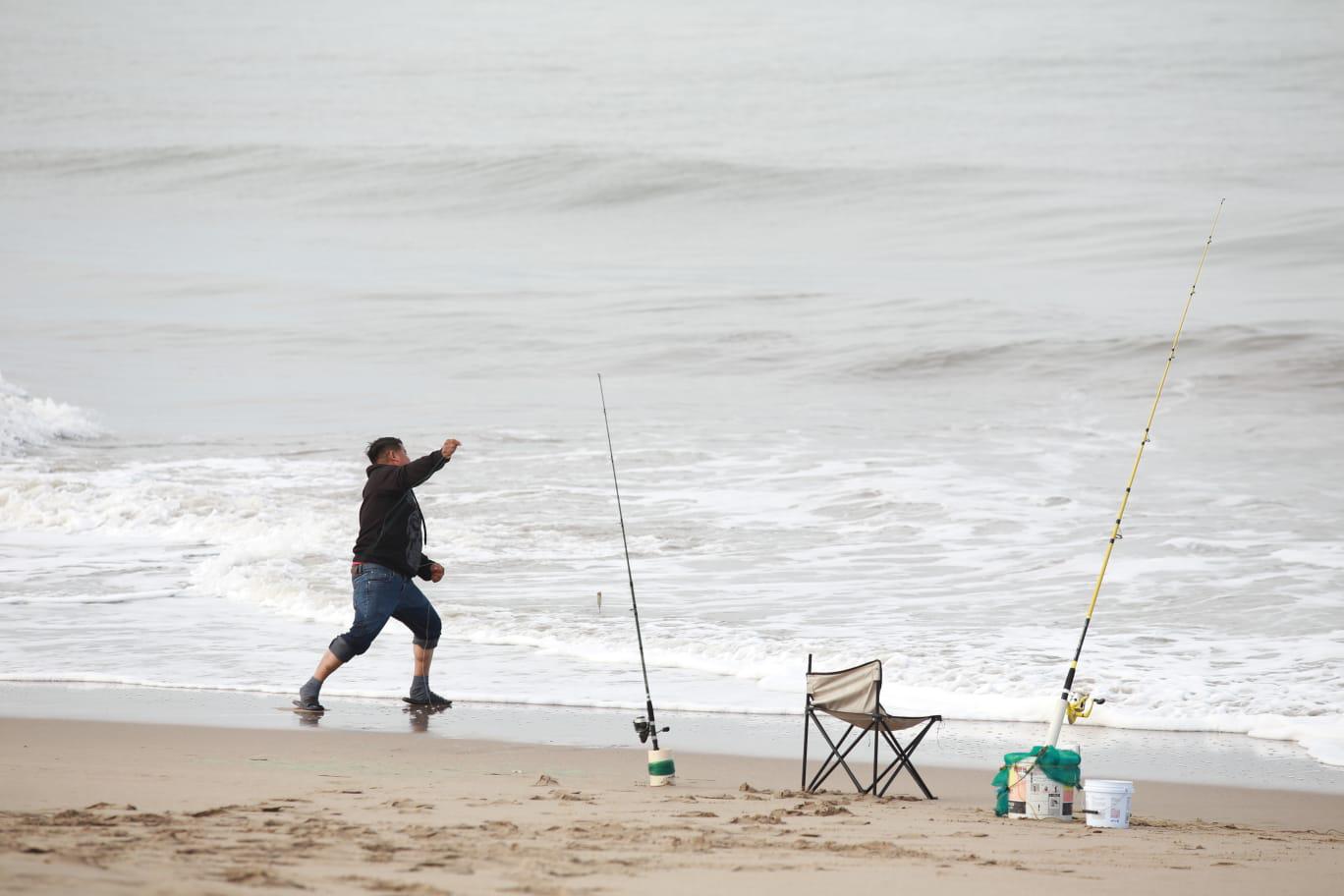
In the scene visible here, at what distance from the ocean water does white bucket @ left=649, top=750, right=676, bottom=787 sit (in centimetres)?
174

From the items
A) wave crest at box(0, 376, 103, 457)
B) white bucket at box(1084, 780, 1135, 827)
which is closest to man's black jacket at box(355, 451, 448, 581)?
white bucket at box(1084, 780, 1135, 827)

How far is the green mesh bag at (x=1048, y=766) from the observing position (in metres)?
4.54

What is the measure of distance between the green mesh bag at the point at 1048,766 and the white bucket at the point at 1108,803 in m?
0.12

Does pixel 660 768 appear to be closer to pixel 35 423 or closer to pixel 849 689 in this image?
pixel 849 689

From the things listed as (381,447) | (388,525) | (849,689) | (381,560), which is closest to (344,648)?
(381,560)

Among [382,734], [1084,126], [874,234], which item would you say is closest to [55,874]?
[382,734]

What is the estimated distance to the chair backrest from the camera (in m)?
4.79

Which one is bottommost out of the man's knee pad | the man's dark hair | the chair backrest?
the chair backrest

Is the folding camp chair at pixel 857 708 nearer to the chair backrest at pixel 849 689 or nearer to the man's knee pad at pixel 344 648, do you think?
the chair backrest at pixel 849 689

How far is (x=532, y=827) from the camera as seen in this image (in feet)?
13.1

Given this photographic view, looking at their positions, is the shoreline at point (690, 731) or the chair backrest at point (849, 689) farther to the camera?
the shoreline at point (690, 731)

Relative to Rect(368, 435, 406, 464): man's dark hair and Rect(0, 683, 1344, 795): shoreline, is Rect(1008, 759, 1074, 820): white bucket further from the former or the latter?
Rect(368, 435, 406, 464): man's dark hair

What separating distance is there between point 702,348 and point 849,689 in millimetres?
16545

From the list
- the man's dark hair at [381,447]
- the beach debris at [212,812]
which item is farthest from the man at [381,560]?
the beach debris at [212,812]
